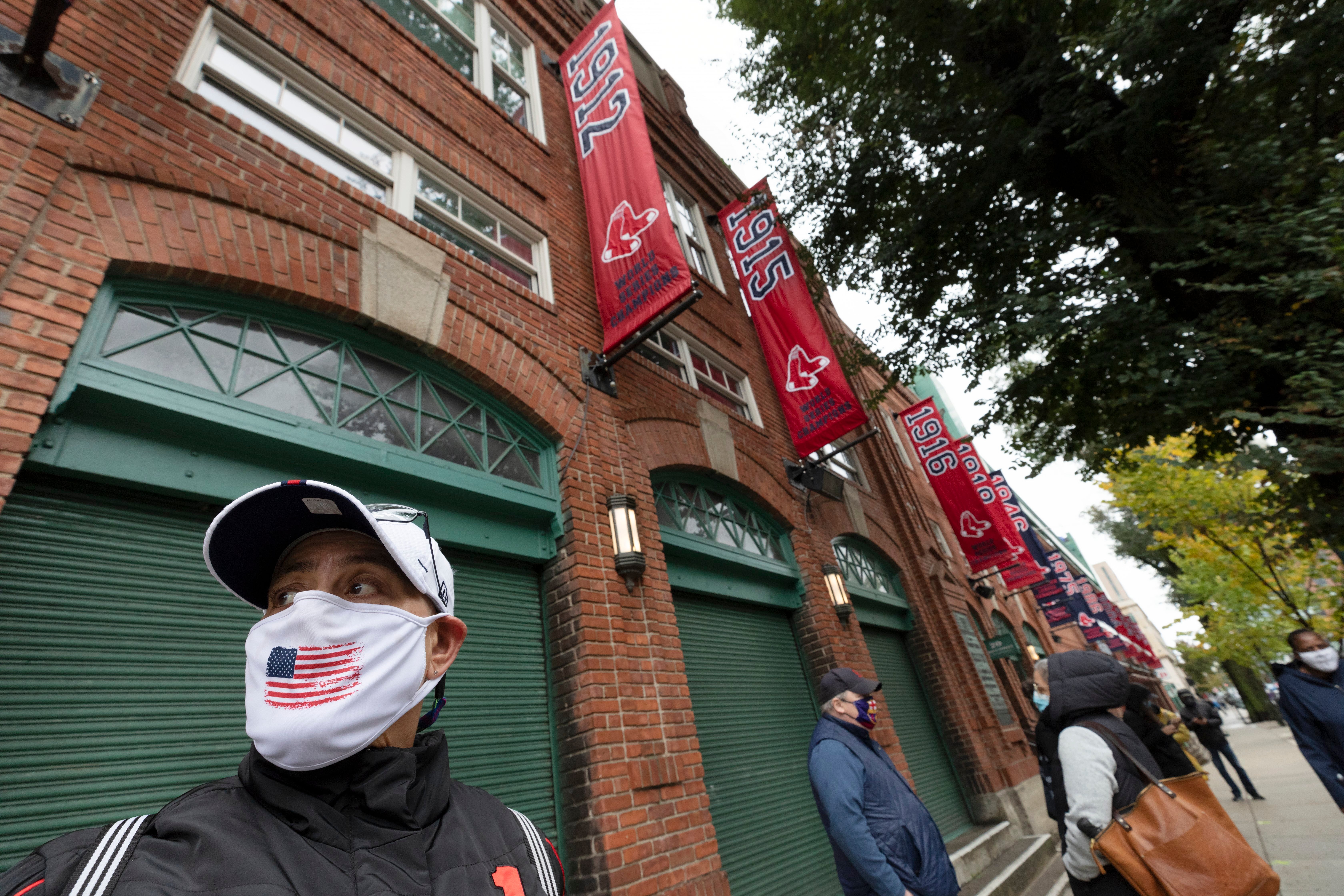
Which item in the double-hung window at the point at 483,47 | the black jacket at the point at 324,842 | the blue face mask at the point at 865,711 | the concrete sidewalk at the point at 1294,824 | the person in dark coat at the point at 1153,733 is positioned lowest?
the concrete sidewalk at the point at 1294,824

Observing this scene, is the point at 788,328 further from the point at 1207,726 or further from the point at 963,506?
the point at 1207,726

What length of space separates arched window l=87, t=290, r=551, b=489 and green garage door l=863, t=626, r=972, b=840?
234 inches

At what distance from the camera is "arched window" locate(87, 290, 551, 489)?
3037 mm

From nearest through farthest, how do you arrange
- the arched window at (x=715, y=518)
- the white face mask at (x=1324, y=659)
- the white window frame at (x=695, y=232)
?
the white face mask at (x=1324, y=659) < the arched window at (x=715, y=518) < the white window frame at (x=695, y=232)

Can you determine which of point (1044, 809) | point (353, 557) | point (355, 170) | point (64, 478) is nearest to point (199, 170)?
point (355, 170)

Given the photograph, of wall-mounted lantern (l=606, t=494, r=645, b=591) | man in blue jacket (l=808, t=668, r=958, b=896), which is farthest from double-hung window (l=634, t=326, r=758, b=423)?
man in blue jacket (l=808, t=668, r=958, b=896)

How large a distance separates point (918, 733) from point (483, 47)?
10.8 m

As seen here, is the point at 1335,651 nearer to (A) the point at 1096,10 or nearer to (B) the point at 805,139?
(A) the point at 1096,10

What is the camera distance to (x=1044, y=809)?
9.45 m

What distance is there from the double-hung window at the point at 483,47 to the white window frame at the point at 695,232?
2874mm

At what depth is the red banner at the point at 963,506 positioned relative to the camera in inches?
417

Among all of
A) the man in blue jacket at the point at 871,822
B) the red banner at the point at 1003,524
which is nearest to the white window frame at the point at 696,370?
the red banner at the point at 1003,524

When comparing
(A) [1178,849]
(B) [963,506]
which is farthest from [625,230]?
(B) [963,506]

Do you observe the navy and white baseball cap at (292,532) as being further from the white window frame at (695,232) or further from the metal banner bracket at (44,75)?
the white window frame at (695,232)
